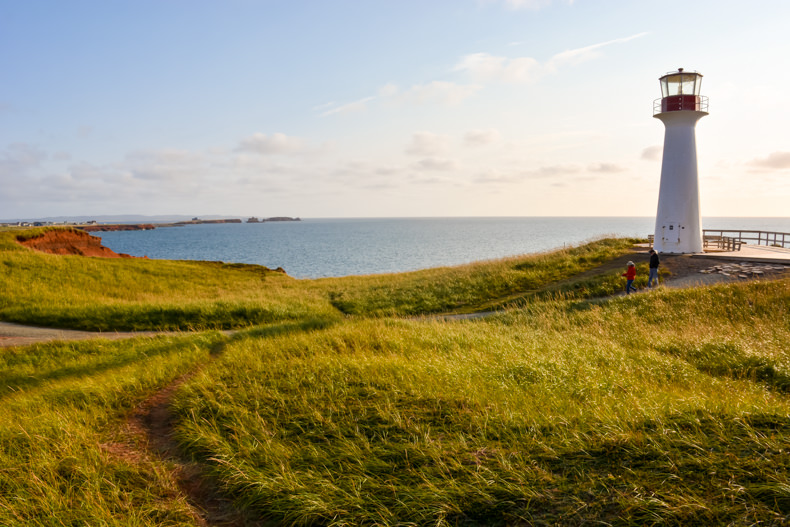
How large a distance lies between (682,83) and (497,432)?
30111 mm

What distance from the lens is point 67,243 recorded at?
37.8m

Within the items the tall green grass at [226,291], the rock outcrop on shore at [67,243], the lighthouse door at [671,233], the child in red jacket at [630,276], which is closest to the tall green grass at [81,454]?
the tall green grass at [226,291]

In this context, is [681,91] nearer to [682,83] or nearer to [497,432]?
[682,83]

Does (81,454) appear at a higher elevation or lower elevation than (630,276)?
lower

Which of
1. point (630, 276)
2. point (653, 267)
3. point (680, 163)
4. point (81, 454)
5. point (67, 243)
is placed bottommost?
point (81, 454)

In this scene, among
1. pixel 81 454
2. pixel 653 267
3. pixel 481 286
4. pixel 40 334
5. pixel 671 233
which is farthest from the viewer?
pixel 671 233

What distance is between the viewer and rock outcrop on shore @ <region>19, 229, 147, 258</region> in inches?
1372

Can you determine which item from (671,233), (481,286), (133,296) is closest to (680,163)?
(671,233)

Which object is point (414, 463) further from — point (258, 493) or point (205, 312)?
point (205, 312)

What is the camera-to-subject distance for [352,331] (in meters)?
11.3

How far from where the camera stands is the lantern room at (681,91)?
26906mm

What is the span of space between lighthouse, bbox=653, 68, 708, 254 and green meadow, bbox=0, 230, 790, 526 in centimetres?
1678

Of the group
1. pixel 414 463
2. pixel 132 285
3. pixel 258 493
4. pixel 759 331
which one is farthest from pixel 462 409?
pixel 132 285

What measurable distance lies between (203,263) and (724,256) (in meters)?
40.7
